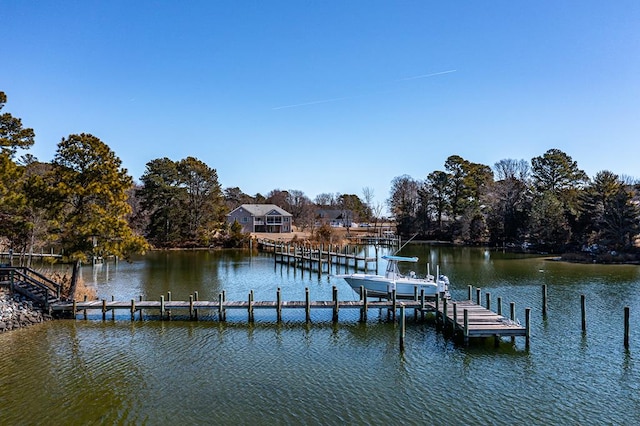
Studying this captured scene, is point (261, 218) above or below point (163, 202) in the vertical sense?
below

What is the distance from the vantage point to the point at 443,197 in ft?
294

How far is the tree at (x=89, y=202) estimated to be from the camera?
2373cm

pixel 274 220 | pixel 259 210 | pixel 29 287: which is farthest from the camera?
pixel 259 210

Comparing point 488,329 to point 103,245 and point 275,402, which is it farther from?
point 103,245

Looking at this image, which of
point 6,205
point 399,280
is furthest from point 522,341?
point 6,205

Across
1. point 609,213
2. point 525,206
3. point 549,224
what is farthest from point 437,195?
point 609,213

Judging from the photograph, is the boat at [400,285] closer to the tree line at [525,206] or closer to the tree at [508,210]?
the tree line at [525,206]

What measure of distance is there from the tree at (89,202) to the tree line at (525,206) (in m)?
52.2

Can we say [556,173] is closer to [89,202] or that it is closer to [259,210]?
[259,210]

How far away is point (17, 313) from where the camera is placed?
71.1 ft

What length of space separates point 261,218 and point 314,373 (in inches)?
2861

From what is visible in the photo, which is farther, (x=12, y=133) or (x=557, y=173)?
(x=557, y=173)

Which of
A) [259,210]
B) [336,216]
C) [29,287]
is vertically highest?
[259,210]

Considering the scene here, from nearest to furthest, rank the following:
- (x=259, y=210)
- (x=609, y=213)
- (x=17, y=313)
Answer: (x=17, y=313), (x=609, y=213), (x=259, y=210)
